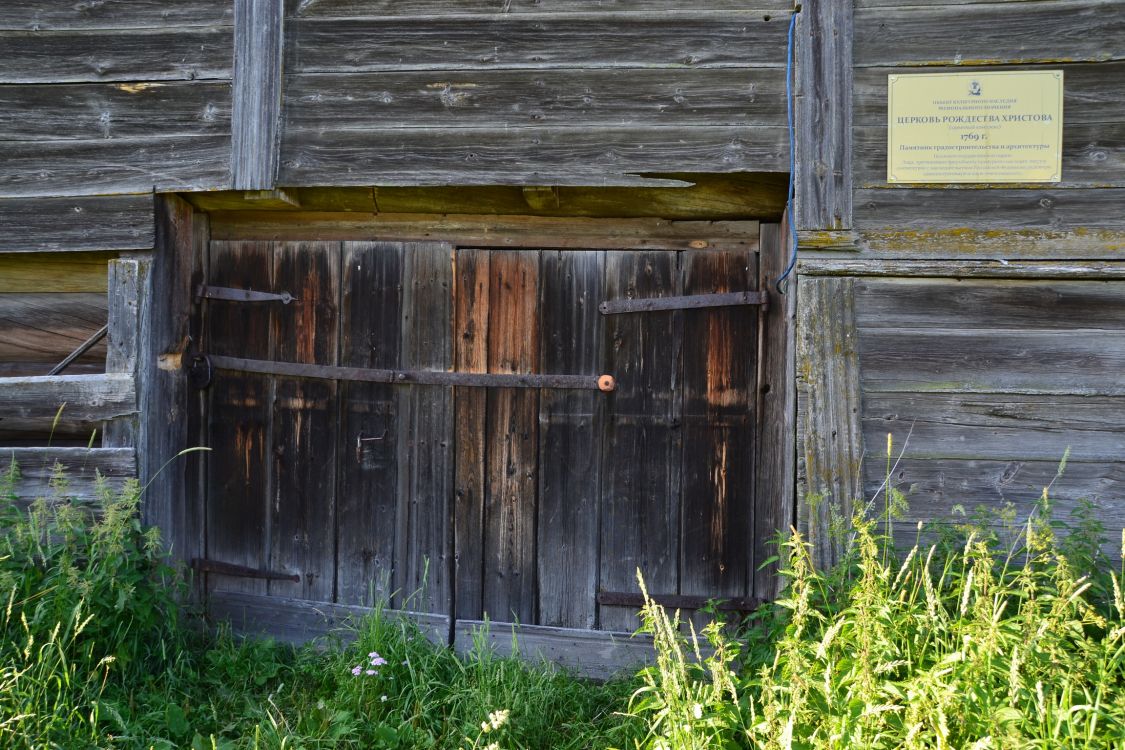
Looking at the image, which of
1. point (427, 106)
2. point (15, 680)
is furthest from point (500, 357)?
point (15, 680)

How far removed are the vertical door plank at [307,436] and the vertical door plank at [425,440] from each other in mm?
334

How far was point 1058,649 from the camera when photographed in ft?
7.57

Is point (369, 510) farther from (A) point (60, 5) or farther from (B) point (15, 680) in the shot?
(A) point (60, 5)

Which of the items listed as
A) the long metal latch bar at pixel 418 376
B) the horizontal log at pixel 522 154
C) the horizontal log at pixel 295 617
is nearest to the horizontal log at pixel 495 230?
the horizontal log at pixel 522 154

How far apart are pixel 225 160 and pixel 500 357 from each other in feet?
4.91

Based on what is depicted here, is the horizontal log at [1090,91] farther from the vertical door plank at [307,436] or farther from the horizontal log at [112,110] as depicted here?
the horizontal log at [112,110]

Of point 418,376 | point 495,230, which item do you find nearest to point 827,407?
point 495,230

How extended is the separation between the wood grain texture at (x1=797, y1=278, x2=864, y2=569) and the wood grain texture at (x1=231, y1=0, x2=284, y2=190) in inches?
92.8

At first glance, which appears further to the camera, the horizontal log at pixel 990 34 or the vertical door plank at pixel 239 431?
the vertical door plank at pixel 239 431

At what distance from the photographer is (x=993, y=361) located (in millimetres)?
3547

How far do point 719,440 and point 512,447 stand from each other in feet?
3.08

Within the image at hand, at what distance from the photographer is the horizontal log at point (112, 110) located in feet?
13.0

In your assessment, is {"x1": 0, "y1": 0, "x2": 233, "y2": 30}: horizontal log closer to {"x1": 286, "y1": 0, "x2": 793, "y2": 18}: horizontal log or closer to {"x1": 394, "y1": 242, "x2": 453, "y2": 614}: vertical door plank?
{"x1": 286, "y1": 0, "x2": 793, "y2": 18}: horizontal log

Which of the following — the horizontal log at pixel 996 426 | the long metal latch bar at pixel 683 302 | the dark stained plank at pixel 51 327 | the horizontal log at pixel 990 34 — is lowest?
the horizontal log at pixel 996 426
